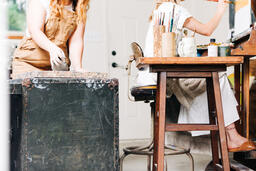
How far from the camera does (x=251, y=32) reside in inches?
75.6

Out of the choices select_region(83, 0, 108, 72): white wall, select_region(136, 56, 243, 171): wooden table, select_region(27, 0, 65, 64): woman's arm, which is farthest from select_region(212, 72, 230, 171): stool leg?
select_region(83, 0, 108, 72): white wall

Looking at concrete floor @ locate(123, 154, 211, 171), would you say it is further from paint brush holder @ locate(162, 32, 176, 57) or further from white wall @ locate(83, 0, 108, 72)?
white wall @ locate(83, 0, 108, 72)

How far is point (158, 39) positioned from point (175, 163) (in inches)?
57.5

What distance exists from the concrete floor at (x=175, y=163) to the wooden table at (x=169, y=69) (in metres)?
0.98

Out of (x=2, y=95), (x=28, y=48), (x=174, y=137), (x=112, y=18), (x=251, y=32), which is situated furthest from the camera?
(x=112, y=18)

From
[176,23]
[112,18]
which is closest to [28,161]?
[176,23]

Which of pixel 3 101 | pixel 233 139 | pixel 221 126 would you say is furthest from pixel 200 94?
pixel 3 101

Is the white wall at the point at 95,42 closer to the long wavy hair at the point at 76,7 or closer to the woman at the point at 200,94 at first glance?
the woman at the point at 200,94

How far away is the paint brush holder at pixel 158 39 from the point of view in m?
1.78

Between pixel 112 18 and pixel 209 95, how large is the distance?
2.93 metres

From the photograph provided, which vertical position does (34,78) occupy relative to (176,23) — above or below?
below

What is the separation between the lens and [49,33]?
1738mm

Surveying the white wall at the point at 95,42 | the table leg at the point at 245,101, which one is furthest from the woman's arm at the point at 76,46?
the white wall at the point at 95,42

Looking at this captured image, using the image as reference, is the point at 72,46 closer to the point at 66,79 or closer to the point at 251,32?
the point at 66,79
